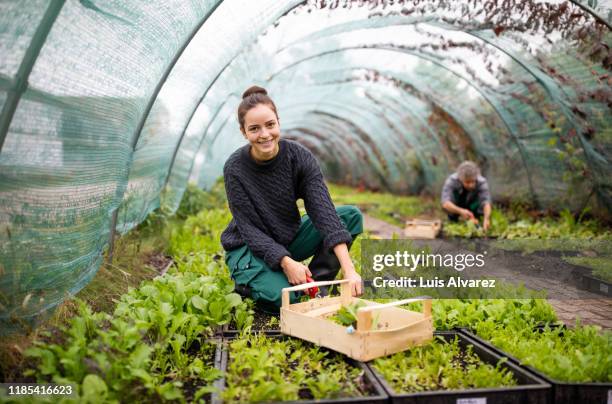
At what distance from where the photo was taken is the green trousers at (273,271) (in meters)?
3.21

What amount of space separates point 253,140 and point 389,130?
35.8ft

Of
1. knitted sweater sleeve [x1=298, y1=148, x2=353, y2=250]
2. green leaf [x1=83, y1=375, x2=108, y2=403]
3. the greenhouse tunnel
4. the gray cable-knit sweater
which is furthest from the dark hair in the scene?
green leaf [x1=83, y1=375, x2=108, y2=403]

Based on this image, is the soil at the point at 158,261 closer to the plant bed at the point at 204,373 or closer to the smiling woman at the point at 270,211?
the smiling woman at the point at 270,211

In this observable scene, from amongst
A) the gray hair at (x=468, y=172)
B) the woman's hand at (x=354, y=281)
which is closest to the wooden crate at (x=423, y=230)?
the gray hair at (x=468, y=172)

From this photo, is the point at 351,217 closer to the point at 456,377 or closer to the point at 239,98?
the point at 456,377

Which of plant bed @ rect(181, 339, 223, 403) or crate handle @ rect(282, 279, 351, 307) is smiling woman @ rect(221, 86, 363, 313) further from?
plant bed @ rect(181, 339, 223, 403)

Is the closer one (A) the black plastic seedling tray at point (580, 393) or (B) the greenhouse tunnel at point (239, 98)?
(A) the black plastic seedling tray at point (580, 393)

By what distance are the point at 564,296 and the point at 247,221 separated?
7.65 ft

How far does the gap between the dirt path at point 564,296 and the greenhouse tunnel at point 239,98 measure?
2.21 metres

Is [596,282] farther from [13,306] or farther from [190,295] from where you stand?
[13,306]

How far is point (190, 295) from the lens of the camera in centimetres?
295

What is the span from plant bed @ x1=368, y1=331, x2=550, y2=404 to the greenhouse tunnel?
1.53m

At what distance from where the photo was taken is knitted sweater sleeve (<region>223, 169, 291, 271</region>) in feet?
10.4

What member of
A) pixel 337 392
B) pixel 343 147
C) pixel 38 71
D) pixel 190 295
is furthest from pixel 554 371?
pixel 343 147
